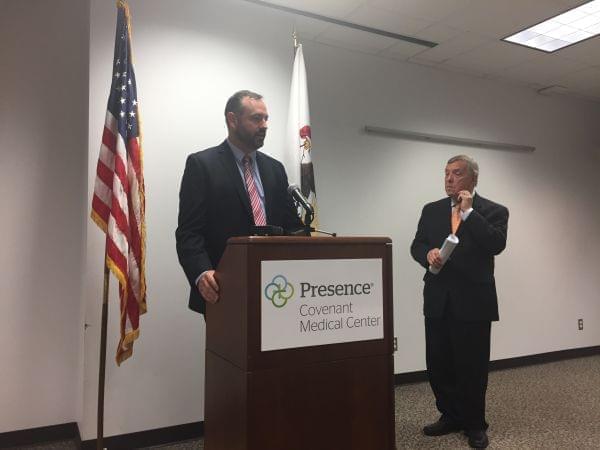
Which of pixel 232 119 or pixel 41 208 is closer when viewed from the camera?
pixel 232 119

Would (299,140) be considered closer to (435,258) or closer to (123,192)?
(435,258)

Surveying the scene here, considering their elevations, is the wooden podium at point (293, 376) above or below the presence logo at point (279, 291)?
below

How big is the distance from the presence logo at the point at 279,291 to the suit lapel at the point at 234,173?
24.7 inches

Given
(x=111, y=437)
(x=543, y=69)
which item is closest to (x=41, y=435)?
(x=111, y=437)

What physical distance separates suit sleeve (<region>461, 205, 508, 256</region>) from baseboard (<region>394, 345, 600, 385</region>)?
1.68 meters

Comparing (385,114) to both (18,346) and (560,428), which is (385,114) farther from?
(18,346)

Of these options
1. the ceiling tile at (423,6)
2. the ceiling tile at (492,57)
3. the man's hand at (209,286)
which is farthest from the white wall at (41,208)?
the ceiling tile at (492,57)

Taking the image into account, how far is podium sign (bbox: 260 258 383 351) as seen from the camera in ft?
4.17

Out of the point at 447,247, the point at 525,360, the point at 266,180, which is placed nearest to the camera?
the point at 266,180

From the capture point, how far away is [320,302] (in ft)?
4.39

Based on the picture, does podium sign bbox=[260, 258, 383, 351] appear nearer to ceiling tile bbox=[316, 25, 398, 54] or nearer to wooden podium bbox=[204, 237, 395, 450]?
wooden podium bbox=[204, 237, 395, 450]

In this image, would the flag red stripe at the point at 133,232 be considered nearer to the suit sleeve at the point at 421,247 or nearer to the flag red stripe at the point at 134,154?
the flag red stripe at the point at 134,154

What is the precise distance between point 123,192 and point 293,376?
132 centimetres

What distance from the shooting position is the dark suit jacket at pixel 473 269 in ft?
8.43
